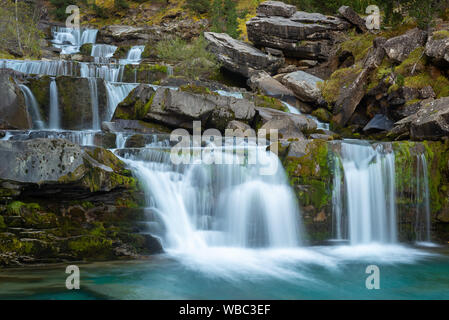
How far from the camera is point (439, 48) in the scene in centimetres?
1331

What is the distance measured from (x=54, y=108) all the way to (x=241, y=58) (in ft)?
43.3

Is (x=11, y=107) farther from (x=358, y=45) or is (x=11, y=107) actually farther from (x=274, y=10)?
(x=358, y=45)

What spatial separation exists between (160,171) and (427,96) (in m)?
11.5

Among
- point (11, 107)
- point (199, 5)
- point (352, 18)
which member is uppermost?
point (199, 5)

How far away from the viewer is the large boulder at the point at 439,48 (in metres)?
13.0

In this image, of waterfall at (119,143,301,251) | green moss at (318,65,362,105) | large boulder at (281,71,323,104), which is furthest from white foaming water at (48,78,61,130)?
green moss at (318,65,362,105)

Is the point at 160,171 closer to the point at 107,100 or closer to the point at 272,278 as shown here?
the point at 272,278

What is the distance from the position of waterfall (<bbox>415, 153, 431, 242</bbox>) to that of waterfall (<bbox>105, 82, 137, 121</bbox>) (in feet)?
38.2

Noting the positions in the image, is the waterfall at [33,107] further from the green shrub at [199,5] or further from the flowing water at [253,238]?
the green shrub at [199,5]

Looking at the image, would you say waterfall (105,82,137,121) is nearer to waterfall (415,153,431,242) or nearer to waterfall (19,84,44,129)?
waterfall (19,84,44,129)

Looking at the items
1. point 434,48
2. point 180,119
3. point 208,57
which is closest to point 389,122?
point 434,48

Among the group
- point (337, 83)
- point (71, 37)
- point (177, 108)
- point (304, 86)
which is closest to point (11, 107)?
point (177, 108)

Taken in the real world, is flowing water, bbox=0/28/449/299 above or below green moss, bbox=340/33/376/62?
below

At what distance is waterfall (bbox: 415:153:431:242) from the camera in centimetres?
962
